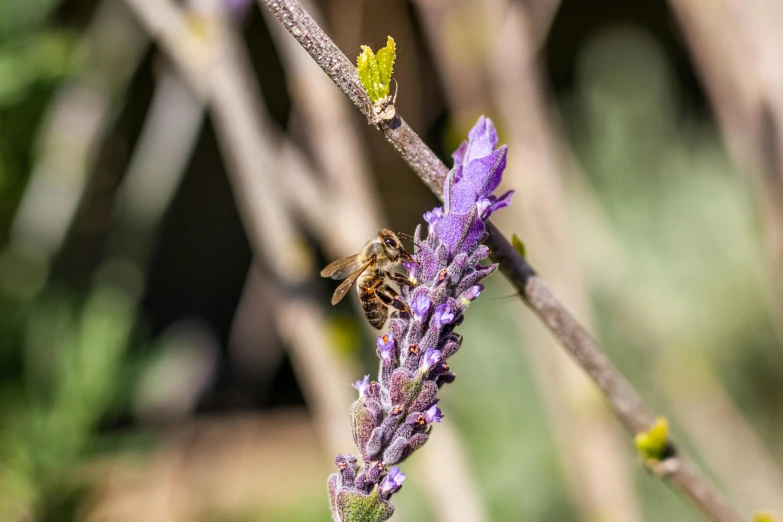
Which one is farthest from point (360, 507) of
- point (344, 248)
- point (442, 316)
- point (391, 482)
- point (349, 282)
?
point (344, 248)

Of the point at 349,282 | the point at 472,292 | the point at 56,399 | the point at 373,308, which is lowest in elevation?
the point at 472,292

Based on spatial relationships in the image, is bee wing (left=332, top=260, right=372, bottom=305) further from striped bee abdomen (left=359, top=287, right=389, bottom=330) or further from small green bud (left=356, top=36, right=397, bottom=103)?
small green bud (left=356, top=36, right=397, bottom=103)

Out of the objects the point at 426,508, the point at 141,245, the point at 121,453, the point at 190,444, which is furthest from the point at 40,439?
the point at 190,444

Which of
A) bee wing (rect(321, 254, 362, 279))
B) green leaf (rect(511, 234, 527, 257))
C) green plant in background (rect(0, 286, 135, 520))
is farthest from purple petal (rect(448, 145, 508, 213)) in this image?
green plant in background (rect(0, 286, 135, 520))

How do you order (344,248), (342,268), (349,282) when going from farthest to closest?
(344,248)
(342,268)
(349,282)

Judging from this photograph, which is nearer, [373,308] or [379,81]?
[379,81]

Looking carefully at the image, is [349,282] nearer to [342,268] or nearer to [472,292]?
[342,268]

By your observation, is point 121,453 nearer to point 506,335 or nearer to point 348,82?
point 506,335
